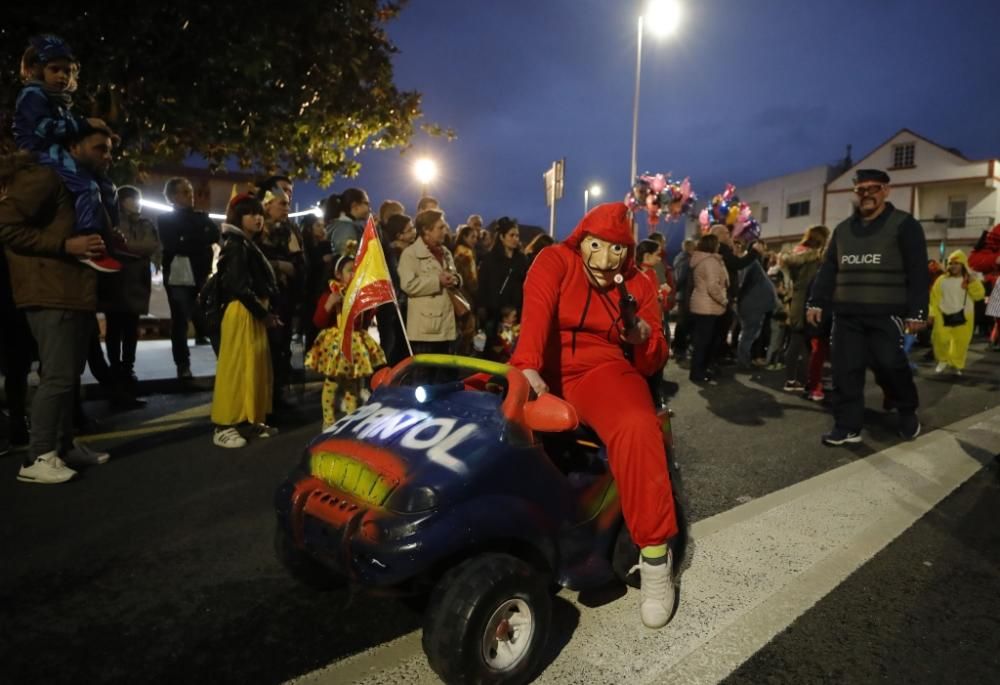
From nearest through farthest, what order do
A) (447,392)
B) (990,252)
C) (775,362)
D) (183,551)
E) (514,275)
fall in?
(447,392) < (183,551) < (990,252) < (514,275) < (775,362)

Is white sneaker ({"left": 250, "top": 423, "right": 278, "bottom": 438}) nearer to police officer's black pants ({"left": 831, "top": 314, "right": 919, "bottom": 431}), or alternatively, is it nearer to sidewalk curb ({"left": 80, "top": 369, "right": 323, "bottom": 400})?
sidewalk curb ({"left": 80, "top": 369, "right": 323, "bottom": 400})

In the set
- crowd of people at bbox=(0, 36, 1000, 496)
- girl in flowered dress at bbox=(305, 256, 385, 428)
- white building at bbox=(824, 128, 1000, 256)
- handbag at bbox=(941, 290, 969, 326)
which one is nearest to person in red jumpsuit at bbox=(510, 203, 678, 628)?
crowd of people at bbox=(0, 36, 1000, 496)

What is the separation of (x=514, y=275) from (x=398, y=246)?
6.43 ft

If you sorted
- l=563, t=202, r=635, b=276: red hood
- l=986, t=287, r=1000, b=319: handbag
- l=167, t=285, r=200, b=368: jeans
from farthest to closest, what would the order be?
l=167, t=285, r=200, b=368: jeans, l=986, t=287, r=1000, b=319: handbag, l=563, t=202, r=635, b=276: red hood

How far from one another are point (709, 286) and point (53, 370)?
7001mm

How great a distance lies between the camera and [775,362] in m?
10.0

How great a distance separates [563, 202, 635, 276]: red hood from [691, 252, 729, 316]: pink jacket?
5473mm

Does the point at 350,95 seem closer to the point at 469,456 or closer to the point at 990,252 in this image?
the point at 990,252

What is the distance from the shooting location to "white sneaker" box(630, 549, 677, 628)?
236cm

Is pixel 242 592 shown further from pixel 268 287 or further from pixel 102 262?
pixel 268 287

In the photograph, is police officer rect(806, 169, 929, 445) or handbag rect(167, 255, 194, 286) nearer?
police officer rect(806, 169, 929, 445)

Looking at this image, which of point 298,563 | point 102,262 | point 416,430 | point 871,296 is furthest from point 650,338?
point 102,262

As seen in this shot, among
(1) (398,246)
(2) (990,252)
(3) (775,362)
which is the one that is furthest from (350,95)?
(2) (990,252)

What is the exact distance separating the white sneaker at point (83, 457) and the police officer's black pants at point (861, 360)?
5670mm
